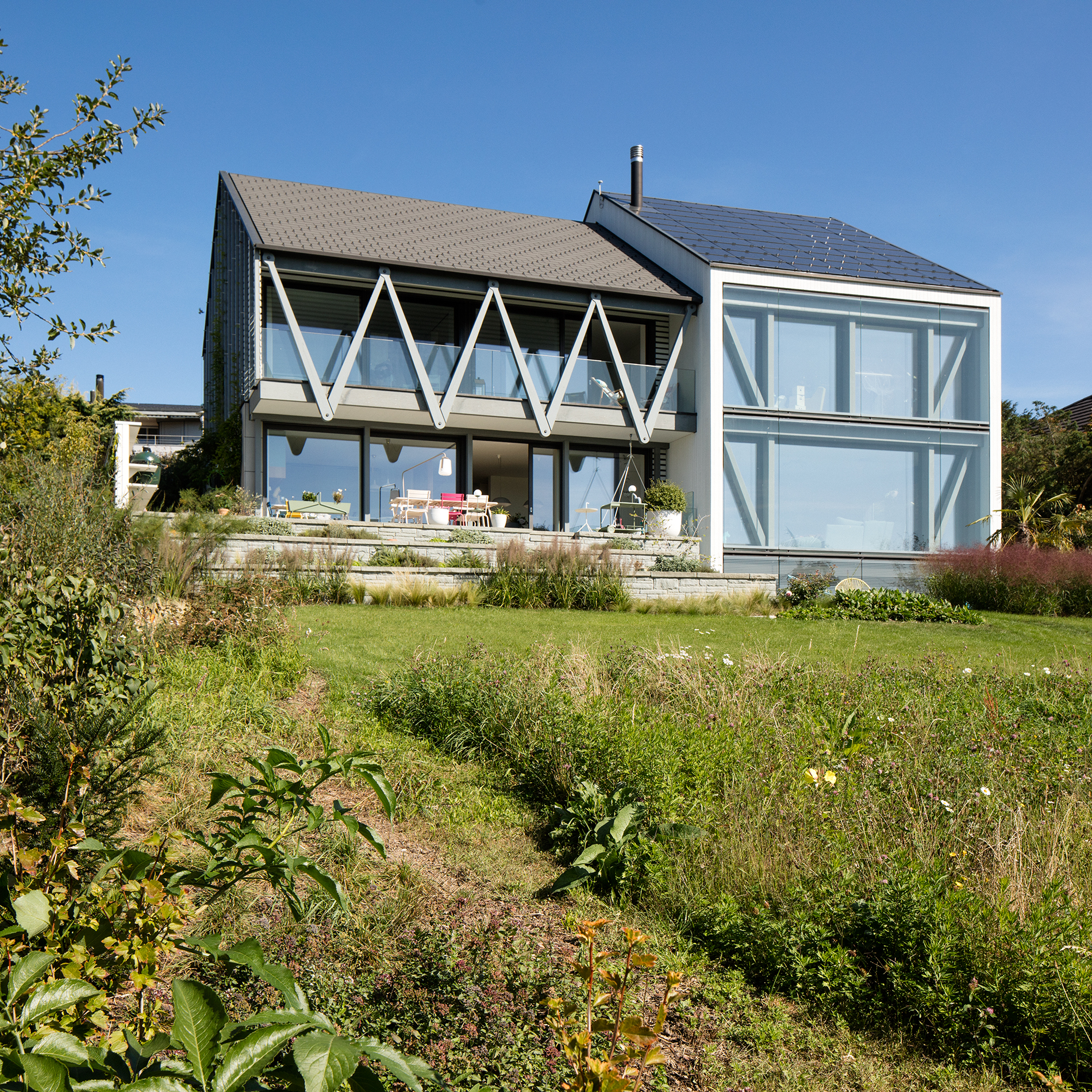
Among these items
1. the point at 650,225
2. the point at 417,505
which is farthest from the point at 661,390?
the point at 417,505

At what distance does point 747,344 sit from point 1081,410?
67.3ft

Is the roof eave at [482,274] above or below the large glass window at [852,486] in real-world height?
above

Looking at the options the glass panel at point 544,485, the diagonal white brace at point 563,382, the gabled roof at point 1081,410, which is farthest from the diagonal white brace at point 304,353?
the gabled roof at point 1081,410

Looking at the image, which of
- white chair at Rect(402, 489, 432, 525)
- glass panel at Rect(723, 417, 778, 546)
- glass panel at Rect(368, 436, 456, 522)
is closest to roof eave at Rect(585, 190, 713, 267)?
glass panel at Rect(723, 417, 778, 546)

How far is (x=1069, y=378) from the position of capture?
31.9m

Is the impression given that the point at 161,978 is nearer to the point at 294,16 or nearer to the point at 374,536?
the point at 294,16

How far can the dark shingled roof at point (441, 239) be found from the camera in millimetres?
17266

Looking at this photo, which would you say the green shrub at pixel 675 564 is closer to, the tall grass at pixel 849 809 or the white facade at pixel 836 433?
the white facade at pixel 836 433

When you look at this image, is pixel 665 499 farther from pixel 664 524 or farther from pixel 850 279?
pixel 850 279

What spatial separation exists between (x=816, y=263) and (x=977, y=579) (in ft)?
28.9

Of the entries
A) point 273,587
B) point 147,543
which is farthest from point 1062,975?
point 147,543

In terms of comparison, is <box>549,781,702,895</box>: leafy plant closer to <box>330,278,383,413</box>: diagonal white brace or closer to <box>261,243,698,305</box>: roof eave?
<box>330,278,383,413</box>: diagonal white brace

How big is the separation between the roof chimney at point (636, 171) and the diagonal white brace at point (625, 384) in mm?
5831

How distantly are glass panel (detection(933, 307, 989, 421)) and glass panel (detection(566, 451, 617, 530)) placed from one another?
760cm
